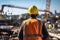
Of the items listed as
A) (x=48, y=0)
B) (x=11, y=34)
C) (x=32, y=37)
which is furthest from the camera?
(x=48, y=0)

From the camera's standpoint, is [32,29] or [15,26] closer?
[32,29]

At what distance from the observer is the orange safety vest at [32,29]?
3490 millimetres

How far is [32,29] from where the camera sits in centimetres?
351

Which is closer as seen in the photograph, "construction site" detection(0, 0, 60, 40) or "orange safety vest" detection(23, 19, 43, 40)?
"orange safety vest" detection(23, 19, 43, 40)

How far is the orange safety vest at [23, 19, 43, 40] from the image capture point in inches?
137

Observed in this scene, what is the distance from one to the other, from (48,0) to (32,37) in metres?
44.5

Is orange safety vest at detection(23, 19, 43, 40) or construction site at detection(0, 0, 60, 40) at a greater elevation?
orange safety vest at detection(23, 19, 43, 40)

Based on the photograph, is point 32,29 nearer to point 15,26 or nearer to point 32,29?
point 32,29

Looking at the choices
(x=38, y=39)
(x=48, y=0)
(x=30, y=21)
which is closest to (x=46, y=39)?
(x=38, y=39)

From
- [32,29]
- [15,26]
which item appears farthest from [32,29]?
[15,26]

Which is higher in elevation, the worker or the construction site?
the worker

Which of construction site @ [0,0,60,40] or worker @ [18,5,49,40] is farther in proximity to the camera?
construction site @ [0,0,60,40]

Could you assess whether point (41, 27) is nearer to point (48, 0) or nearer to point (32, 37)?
point (32, 37)

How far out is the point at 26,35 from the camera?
3512 mm
